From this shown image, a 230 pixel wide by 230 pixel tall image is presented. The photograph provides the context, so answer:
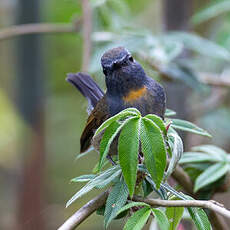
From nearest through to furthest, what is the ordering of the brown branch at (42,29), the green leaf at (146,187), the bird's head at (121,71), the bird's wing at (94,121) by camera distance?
the green leaf at (146,187) < the bird's head at (121,71) < the bird's wing at (94,121) < the brown branch at (42,29)

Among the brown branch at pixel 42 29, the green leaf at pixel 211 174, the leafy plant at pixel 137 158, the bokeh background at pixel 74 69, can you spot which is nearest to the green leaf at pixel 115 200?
the leafy plant at pixel 137 158

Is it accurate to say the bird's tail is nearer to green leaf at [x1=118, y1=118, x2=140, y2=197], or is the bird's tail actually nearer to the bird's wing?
the bird's wing

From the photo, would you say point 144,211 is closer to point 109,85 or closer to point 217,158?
point 217,158

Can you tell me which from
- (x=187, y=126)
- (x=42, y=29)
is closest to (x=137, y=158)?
(x=187, y=126)

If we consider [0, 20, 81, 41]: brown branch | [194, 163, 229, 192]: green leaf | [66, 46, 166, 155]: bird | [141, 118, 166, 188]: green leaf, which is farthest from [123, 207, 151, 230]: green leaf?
[0, 20, 81, 41]: brown branch

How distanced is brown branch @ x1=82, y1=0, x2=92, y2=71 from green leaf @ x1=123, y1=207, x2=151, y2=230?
142cm

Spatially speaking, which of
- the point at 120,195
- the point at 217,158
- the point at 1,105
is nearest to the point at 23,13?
the point at 1,105

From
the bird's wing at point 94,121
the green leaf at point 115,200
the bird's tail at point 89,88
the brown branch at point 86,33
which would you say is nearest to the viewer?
the green leaf at point 115,200

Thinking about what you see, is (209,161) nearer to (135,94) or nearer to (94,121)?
(135,94)

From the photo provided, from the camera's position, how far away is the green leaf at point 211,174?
1.67m

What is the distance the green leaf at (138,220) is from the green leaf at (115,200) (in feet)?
0.17

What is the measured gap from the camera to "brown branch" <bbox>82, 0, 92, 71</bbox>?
2.52 meters

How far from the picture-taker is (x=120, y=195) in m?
1.24

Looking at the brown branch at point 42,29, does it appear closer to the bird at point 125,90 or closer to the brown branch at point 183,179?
the bird at point 125,90
